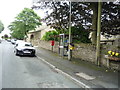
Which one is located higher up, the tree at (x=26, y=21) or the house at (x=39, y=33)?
the tree at (x=26, y=21)

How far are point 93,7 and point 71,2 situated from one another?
6.50 feet

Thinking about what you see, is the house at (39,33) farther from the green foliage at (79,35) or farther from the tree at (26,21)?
the green foliage at (79,35)

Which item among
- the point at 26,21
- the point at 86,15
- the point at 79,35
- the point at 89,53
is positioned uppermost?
the point at 26,21

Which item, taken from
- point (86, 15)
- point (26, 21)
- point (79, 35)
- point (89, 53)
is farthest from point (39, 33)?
point (89, 53)

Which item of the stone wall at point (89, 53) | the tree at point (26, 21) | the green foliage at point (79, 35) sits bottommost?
the stone wall at point (89, 53)

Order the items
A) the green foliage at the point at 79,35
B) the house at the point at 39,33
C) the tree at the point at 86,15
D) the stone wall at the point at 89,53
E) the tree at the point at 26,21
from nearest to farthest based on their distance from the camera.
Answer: the stone wall at the point at 89,53
the tree at the point at 86,15
the green foliage at the point at 79,35
the house at the point at 39,33
the tree at the point at 26,21

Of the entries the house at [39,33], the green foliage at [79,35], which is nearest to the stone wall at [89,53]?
the green foliage at [79,35]

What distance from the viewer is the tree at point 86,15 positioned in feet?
37.6

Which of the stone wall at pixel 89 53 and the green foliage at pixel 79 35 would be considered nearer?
the stone wall at pixel 89 53

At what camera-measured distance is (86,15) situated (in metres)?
12.6

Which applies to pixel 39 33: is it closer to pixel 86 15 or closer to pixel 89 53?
pixel 86 15

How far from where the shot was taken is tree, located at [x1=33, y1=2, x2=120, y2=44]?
1145 cm

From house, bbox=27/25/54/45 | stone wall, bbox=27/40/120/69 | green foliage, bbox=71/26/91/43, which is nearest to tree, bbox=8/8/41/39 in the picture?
house, bbox=27/25/54/45

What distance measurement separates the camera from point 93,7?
37.4 ft
